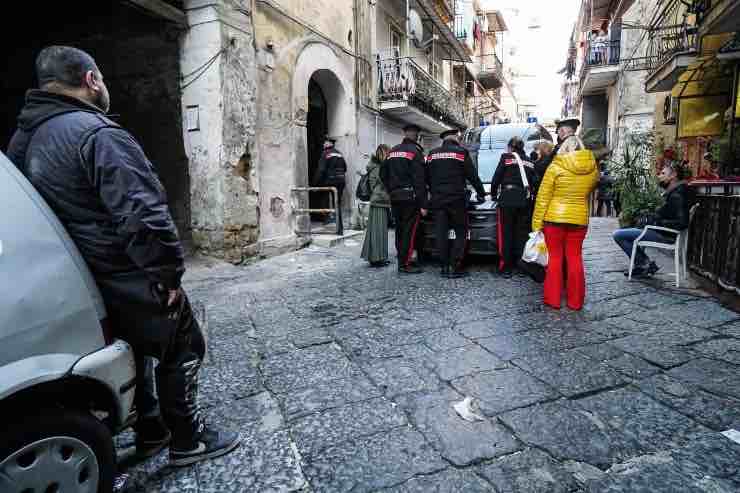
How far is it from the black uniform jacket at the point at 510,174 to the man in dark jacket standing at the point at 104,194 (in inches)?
183

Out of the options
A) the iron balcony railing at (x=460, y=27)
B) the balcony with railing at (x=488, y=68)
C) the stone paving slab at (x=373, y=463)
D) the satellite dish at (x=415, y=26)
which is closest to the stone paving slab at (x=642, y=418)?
the stone paving slab at (x=373, y=463)

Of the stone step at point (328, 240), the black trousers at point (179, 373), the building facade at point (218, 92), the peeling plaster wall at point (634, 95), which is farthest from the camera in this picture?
the peeling plaster wall at point (634, 95)

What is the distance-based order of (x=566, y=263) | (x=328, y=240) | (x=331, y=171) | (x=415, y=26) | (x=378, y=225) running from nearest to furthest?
1. (x=566, y=263)
2. (x=378, y=225)
3. (x=328, y=240)
4. (x=331, y=171)
5. (x=415, y=26)

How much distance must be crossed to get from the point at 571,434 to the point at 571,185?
2603 millimetres

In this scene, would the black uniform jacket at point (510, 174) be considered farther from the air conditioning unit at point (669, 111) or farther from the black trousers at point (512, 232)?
the air conditioning unit at point (669, 111)

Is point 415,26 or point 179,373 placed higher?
point 415,26

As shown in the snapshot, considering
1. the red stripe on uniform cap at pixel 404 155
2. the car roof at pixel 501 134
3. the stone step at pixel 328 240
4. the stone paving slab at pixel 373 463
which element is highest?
the car roof at pixel 501 134

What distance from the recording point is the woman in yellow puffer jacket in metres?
4.25

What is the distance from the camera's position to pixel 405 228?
6.21m

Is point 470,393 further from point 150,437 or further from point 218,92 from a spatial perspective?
point 218,92

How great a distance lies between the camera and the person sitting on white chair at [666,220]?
200 inches

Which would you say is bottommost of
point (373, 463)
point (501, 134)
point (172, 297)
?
point (373, 463)

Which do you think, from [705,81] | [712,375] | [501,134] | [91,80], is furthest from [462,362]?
[705,81]

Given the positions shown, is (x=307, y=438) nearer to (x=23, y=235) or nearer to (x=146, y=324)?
(x=146, y=324)
